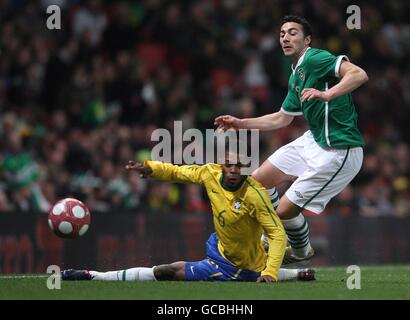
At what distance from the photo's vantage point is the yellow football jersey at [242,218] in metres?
8.45

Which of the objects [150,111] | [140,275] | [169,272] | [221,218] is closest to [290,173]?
[221,218]

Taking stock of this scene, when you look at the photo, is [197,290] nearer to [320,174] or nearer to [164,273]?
[164,273]

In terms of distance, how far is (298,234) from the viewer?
919 cm

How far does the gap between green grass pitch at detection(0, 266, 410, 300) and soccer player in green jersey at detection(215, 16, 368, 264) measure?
2.27 feet

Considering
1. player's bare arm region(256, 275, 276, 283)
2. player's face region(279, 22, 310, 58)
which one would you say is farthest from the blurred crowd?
player's bare arm region(256, 275, 276, 283)

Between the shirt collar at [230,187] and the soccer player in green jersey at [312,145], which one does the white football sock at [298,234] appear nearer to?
the soccer player in green jersey at [312,145]

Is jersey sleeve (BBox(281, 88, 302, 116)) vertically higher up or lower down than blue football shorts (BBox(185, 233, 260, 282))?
higher up

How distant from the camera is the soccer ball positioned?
8.92 meters

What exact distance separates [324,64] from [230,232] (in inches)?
65.9

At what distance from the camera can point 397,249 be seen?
16094 mm

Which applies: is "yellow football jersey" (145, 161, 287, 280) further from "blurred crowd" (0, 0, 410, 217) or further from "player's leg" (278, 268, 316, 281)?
"blurred crowd" (0, 0, 410, 217)

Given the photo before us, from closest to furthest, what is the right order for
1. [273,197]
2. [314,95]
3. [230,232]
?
1. [314,95]
2. [230,232]
3. [273,197]
